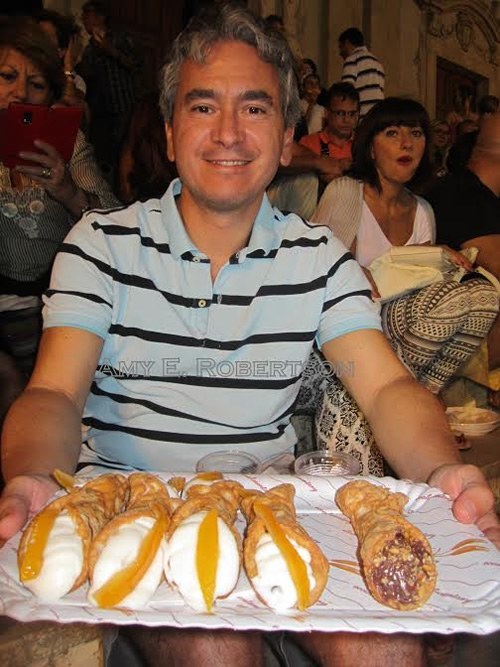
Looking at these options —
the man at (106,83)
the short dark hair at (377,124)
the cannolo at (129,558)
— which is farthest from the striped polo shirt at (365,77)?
the cannolo at (129,558)

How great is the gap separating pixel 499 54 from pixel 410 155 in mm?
15329

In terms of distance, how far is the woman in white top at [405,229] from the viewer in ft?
11.6

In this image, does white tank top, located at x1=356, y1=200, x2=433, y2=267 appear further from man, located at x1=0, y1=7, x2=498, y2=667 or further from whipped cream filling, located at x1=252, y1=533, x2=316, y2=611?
whipped cream filling, located at x1=252, y1=533, x2=316, y2=611

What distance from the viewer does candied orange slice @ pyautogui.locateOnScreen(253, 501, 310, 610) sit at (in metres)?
1.14

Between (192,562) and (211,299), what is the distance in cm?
102

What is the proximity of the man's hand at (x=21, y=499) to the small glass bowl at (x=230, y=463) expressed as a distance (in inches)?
22.7

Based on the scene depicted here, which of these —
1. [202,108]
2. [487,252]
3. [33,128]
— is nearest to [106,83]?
[33,128]

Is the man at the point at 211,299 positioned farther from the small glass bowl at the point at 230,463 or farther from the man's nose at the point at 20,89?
the man's nose at the point at 20,89

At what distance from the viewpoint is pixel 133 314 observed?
6.84 feet

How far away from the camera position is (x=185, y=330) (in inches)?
82.0

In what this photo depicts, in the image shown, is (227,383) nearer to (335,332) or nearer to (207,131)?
(335,332)

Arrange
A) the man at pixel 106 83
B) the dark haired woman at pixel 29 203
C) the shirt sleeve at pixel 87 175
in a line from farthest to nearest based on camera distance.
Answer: the man at pixel 106 83 → the shirt sleeve at pixel 87 175 → the dark haired woman at pixel 29 203

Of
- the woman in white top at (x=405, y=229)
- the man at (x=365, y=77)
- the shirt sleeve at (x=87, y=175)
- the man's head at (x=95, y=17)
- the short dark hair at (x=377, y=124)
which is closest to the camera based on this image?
the shirt sleeve at (x=87, y=175)

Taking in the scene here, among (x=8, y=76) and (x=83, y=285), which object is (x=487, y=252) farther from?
(x=83, y=285)
